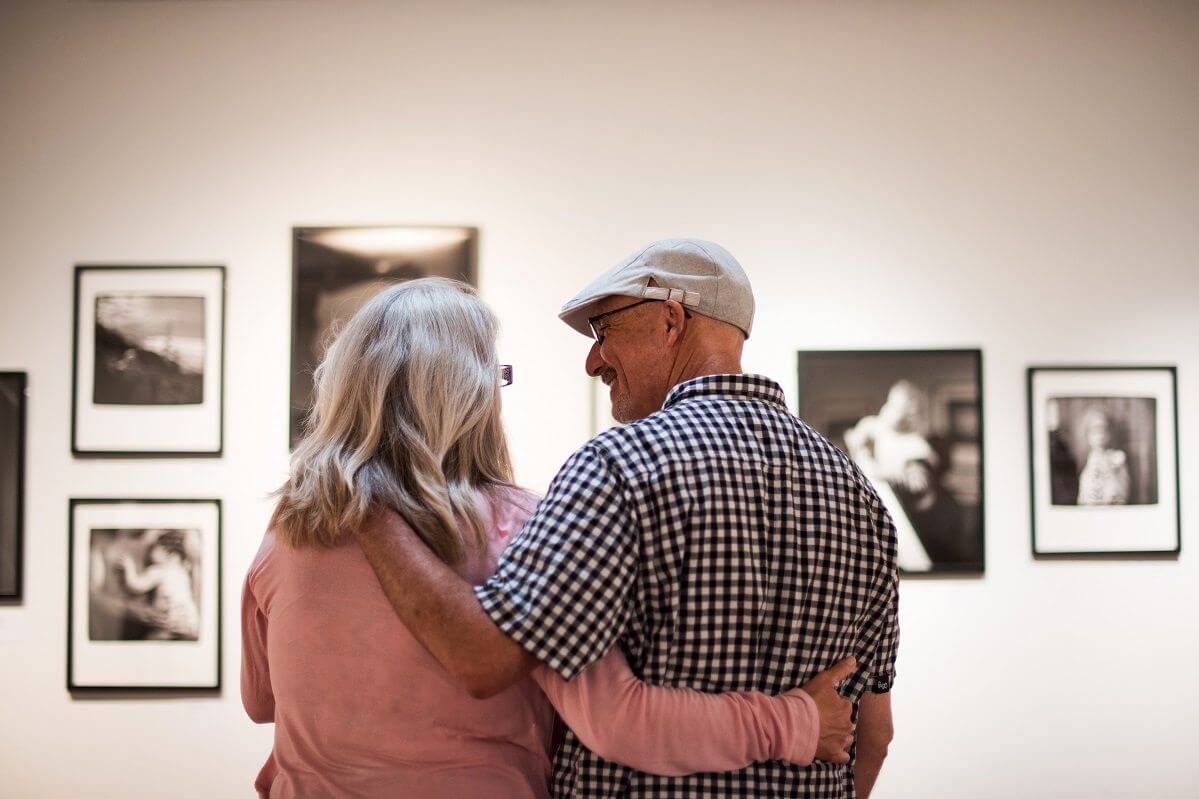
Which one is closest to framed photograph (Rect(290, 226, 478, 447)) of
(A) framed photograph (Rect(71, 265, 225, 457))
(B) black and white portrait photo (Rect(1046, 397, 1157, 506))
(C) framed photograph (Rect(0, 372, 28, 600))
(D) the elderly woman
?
(A) framed photograph (Rect(71, 265, 225, 457))

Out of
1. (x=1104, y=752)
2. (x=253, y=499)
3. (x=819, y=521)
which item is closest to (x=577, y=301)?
(x=819, y=521)

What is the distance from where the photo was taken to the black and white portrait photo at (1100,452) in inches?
122

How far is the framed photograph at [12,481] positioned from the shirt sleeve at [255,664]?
190 cm

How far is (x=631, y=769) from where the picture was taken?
1.27 m

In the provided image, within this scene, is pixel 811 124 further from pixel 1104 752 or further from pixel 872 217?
pixel 1104 752

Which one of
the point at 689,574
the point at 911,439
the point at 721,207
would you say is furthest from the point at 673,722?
the point at 721,207

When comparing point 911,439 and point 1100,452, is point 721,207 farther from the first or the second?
point 1100,452

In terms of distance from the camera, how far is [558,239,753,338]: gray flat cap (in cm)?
144

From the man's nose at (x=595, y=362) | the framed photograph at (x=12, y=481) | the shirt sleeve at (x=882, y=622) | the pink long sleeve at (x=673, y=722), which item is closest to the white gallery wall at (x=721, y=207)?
the framed photograph at (x=12, y=481)

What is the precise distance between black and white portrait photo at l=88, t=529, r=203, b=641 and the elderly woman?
1696 mm

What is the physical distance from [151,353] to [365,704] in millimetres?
2113

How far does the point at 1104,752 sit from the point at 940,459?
1.06 m

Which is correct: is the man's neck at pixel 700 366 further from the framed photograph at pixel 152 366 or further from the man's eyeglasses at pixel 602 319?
the framed photograph at pixel 152 366

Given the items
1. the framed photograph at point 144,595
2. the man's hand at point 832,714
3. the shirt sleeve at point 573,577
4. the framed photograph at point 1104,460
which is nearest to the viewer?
the shirt sleeve at point 573,577
